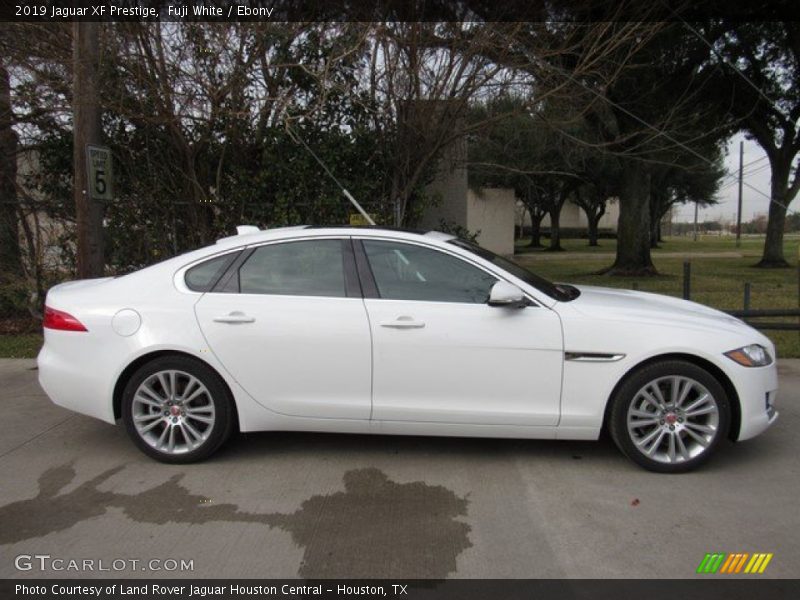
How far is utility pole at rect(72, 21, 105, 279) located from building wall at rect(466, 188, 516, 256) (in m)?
24.6

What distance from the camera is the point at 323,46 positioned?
900 centimetres

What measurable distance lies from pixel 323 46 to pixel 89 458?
669 centimetres

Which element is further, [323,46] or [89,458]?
[323,46]

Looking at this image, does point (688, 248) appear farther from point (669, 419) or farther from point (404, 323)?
point (404, 323)

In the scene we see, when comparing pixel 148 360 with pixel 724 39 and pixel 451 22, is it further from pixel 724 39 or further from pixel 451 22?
pixel 724 39

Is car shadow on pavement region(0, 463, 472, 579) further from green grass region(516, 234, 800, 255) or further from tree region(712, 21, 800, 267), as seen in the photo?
green grass region(516, 234, 800, 255)

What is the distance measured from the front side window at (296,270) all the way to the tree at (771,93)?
15.0m

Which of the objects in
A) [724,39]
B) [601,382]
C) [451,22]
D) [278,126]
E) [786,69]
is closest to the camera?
[601,382]

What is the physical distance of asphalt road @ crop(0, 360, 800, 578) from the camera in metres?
3.10

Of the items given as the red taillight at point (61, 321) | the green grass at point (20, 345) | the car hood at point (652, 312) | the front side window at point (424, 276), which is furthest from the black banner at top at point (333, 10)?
the car hood at point (652, 312)

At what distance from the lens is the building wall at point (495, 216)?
3116 centimetres

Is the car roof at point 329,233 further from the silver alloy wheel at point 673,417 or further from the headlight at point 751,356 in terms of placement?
the headlight at point 751,356
